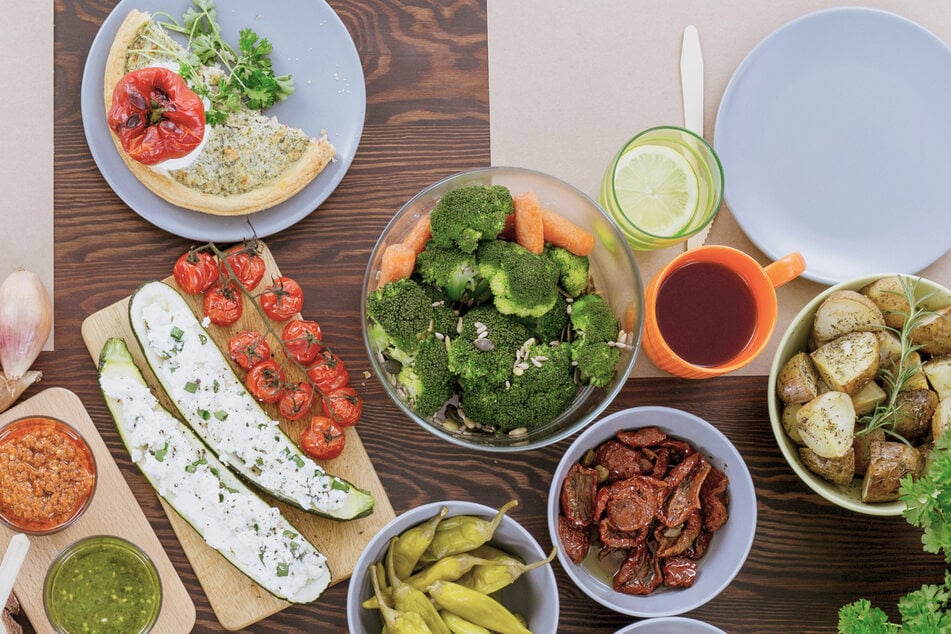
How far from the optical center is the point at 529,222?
71.4 inches

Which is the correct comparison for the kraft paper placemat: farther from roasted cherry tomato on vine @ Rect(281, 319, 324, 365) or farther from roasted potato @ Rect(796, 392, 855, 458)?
roasted potato @ Rect(796, 392, 855, 458)

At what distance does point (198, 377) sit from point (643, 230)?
1114 mm

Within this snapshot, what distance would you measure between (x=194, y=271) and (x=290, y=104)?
478 mm

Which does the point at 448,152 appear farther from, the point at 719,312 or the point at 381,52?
the point at 719,312

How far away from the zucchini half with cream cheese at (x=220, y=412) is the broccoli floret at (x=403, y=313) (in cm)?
40

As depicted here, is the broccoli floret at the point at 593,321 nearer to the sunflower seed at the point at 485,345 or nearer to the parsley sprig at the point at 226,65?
the sunflower seed at the point at 485,345

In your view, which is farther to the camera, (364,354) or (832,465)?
(364,354)

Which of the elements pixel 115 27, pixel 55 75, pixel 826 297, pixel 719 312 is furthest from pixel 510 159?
pixel 55 75

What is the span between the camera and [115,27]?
1.93 m

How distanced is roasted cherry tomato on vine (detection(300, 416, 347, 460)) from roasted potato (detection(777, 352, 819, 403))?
3.48ft

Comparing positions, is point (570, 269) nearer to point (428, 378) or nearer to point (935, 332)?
point (428, 378)

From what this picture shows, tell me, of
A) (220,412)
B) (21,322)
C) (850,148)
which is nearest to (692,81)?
(850,148)

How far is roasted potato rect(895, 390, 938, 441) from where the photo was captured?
1.87 m

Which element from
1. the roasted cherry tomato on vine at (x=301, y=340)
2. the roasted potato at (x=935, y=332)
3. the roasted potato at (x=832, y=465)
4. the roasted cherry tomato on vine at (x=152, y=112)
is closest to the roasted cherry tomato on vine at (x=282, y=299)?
the roasted cherry tomato on vine at (x=301, y=340)
